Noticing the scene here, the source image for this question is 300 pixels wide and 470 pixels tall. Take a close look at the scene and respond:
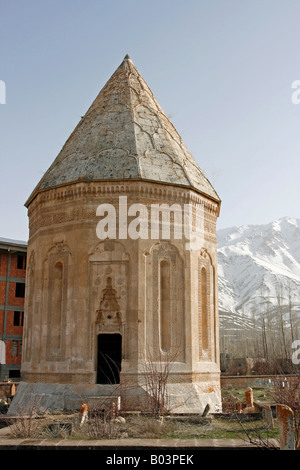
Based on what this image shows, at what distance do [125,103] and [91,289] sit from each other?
6.81 metres

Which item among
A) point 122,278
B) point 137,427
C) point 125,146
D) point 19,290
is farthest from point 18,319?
point 137,427

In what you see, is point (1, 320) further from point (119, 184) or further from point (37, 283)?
point (119, 184)

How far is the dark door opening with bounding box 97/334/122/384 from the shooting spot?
1430cm

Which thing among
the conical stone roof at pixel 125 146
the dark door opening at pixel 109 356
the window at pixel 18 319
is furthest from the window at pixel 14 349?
the dark door opening at pixel 109 356

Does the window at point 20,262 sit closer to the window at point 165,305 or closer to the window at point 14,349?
the window at point 14,349

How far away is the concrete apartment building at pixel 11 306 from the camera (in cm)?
2916

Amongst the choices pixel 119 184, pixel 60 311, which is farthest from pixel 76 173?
pixel 60 311

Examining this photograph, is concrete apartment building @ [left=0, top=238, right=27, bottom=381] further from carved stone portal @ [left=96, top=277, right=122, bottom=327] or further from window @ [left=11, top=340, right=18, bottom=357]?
carved stone portal @ [left=96, top=277, right=122, bottom=327]

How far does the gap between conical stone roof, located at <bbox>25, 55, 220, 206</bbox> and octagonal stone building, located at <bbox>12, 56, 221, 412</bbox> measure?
0.05 meters

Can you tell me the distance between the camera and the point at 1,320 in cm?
→ 2948

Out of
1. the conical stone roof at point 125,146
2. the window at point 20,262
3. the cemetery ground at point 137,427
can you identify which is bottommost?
the cemetery ground at point 137,427

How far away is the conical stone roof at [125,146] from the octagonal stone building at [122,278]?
0.16ft

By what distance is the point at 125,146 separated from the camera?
1574 cm

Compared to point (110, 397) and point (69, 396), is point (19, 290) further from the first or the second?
point (110, 397)
